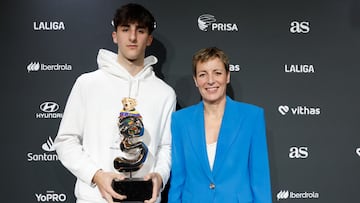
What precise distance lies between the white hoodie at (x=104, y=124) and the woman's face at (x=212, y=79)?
0.87 ft

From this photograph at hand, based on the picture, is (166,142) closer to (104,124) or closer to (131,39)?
(104,124)

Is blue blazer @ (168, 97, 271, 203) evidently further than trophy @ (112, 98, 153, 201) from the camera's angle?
Yes

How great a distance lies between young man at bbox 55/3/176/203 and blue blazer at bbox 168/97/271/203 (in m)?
0.10

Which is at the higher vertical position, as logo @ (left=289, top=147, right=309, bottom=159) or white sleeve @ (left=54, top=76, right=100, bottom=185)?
white sleeve @ (left=54, top=76, right=100, bottom=185)

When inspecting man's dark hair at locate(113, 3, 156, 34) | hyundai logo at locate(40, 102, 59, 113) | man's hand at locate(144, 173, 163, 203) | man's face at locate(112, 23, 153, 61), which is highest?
man's dark hair at locate(113, 3, 156, 34)

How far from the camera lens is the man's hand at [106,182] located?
1628mm

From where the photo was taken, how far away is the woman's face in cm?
178

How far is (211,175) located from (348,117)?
46.6 inches

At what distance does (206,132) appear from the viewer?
6.02 ft

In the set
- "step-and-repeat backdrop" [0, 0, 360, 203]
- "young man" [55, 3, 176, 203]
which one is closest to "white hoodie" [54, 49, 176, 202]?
"young man" [55, 3, 176, 203]

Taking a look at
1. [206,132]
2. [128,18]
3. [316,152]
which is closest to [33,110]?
[128,18]

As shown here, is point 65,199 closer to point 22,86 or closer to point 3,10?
point 22,86

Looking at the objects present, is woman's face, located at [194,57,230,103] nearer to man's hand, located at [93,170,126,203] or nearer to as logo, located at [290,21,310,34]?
man's hand, located at [93,170,126,203]

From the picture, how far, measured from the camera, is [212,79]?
1.77 metres
